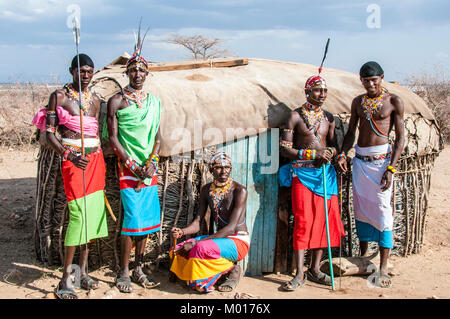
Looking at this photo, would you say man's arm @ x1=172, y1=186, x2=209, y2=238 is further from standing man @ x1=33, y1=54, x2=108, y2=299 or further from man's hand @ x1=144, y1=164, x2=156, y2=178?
standing man @ x1=33, y1=54, x2=108, y2=299

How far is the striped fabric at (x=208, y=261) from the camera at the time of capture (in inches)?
169

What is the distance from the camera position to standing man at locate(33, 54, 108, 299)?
13.5 ft

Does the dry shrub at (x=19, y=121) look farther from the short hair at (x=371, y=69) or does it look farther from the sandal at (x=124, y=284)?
the short hair at (x=371, y=69)

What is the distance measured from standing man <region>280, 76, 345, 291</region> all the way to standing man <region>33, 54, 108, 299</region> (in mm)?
1807

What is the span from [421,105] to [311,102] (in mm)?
1834

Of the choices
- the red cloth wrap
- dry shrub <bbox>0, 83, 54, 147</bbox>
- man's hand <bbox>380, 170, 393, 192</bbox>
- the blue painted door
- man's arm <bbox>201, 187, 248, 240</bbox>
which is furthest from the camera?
dry shrub <bbox>0, 83, 54, 147</bbox>

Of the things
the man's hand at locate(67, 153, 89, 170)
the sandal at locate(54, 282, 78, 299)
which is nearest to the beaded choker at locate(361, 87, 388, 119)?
the man's hand at locate(67, 153, 89, 170)

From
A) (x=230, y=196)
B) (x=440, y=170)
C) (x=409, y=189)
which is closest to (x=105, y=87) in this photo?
(x=230, y=196)

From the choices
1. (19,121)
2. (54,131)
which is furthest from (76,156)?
(19,121)

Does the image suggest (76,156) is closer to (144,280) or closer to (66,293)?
(66,293)

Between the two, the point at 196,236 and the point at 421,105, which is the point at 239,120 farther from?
the point at 421,105

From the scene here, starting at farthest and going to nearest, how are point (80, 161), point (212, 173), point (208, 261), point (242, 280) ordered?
point (242, 280)
point (212, 173)
point (208, 261)
point (80, 161)

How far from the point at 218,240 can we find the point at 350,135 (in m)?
1.75

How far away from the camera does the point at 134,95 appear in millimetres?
4324
